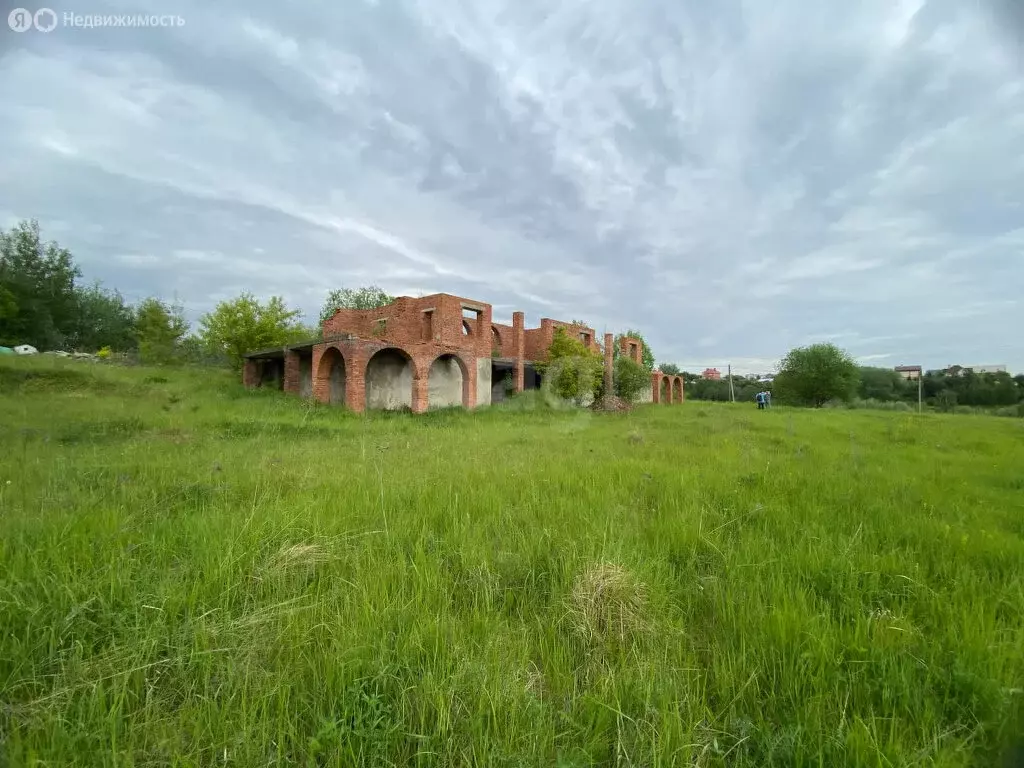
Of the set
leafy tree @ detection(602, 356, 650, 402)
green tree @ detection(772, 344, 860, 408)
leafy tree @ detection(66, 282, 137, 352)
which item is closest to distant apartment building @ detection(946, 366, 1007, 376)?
green tree @ detection(772, 344, 860, 408)

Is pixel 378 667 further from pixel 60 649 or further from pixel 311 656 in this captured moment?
pixel 60 649

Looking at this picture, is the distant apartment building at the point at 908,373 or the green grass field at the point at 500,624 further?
the distant apartment building at the point at 908,373

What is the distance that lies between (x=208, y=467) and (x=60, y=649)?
12.9 feet

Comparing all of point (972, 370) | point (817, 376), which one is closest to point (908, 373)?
point (972, 370)

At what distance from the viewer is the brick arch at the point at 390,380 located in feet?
61.0

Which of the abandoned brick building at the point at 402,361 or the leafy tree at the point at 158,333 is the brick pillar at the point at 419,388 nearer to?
the abandoned brick building at the point at 402,361

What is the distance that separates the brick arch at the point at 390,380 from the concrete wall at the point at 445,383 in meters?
1.05

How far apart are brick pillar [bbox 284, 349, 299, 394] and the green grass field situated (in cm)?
1615

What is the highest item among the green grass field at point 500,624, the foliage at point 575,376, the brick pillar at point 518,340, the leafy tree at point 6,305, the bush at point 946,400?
the leafy tree at point 6,305

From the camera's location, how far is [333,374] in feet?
62.7

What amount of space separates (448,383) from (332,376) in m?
5.11

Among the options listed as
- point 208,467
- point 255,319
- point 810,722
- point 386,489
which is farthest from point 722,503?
point 255,319

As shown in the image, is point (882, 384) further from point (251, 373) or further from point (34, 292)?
point (34, 292)

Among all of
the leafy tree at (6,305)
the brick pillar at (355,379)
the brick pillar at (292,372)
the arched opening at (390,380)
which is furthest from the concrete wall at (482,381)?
the leafy tree at (6,305)
